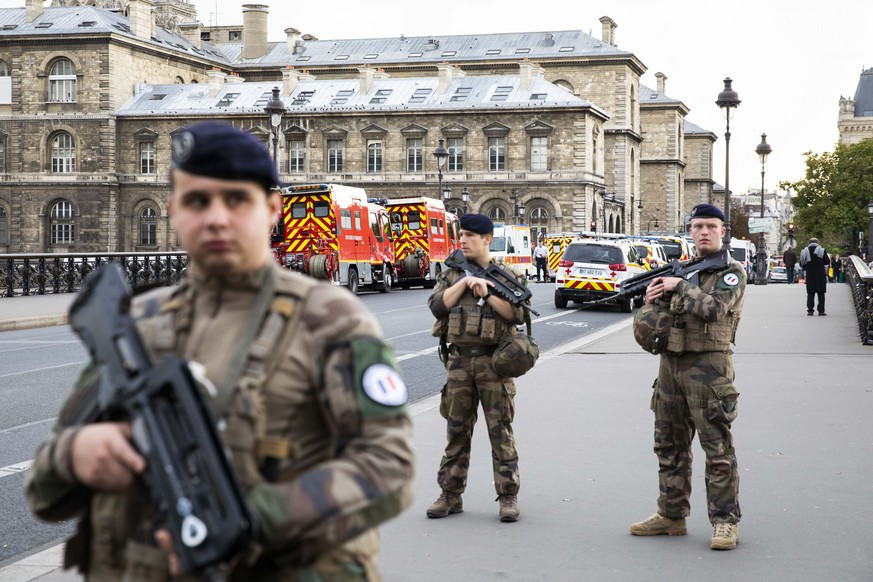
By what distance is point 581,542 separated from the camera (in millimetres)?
Answer: 5969

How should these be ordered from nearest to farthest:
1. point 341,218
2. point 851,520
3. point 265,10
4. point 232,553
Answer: point 232,553 → point 851,520 → point 341,218 → point 265,10

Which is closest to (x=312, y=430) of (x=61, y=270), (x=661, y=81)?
(x=61, y=270)

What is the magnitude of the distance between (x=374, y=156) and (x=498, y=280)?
6882 centimetres

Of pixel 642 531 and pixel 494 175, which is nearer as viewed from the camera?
pixel 642 531

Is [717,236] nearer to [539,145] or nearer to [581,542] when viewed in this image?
[581,542]

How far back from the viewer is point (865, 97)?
528 ft

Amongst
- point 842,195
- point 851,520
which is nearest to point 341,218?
point 851,520

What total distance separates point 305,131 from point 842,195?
35.3 m

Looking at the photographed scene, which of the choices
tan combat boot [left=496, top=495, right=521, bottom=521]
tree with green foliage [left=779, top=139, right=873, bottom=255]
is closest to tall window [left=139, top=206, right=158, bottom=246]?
tree with green foliage [left=779, top=139, right=873, bottom=255]

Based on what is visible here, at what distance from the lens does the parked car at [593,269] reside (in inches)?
1066

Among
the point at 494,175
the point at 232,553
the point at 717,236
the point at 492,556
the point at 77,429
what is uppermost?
the point at 494,175

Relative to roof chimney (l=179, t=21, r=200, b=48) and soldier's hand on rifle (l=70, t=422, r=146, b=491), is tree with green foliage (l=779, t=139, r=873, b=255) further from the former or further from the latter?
soldier's hand on rifle (l=70, t=422, r=146, b=491)

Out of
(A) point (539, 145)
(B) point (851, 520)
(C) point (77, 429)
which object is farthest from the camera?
(A) point (539, 145)

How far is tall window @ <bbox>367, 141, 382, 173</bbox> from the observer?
74438 millimetres
